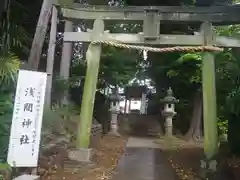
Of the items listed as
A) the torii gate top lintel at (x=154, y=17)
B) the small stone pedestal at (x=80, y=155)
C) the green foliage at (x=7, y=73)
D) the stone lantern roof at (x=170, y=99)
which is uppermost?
the torii gate top lintel at (x=154, y=17)

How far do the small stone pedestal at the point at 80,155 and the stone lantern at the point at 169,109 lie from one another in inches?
381

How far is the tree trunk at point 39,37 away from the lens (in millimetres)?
6528

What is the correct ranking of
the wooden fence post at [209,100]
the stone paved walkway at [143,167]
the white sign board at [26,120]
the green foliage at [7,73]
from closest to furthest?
the white sign board at [26,120] → the green foliage at [7,73] → the stone paved walkway at [143,167] → the wooden fence post at [209,100]

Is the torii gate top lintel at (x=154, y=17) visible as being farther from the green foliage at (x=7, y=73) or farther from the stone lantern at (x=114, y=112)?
the stone lantern at (x=114, y=112)

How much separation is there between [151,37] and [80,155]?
3.39 meters

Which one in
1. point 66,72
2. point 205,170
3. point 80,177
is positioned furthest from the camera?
point 66,72

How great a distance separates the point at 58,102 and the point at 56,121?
7.34ft

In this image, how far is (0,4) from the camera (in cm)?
877

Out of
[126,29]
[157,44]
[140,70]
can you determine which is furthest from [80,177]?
[140,70]

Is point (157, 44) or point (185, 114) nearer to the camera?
point (157, 44)

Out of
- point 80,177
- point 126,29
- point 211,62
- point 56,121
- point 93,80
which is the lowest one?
point 80,177

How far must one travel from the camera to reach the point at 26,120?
16.1 ft

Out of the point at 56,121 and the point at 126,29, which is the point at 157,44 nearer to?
the point at 56,121

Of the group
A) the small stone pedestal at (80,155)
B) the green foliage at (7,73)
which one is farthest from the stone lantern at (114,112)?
the green foliage at (7,73)
